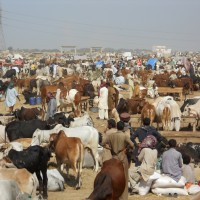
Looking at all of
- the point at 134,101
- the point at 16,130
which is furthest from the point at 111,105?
the point at 16,130

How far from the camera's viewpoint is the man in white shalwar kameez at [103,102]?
650 inches

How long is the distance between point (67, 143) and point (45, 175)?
944 mm

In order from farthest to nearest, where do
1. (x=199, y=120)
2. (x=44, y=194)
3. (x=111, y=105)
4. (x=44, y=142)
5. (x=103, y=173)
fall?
(x=111, y=105), (x=199, y=120), (x=44, y=142), (x=44, y=194), (x=103, y=173)

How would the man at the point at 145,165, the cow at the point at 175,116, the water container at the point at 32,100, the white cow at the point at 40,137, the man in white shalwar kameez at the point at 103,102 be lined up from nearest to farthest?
1. the man at the point at 145,165
2. the white cow at the point at 40,137
3. the cow at the point at 175,116
4. the man in white shalwar kameez at the point at 103,102
5. the water container at the point at 32,100

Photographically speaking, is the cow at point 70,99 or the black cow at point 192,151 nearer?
the black cow at point 192,151

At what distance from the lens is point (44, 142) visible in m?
10.2

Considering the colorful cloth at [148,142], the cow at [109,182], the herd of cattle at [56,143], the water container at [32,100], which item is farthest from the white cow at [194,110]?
the water container at [32,100]

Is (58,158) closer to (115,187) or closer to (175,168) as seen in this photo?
(175,168)

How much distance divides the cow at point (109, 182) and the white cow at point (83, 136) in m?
4.83

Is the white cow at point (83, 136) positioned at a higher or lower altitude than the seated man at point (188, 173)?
higher

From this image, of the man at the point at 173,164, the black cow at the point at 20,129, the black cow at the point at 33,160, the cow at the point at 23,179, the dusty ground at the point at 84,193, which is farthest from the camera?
the black cow at the point at 20,129

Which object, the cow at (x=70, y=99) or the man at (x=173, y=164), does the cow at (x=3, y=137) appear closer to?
the man at (x=173, y=164)

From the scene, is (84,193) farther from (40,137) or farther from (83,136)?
(40,137)

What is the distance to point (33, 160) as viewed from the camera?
8227 mm
